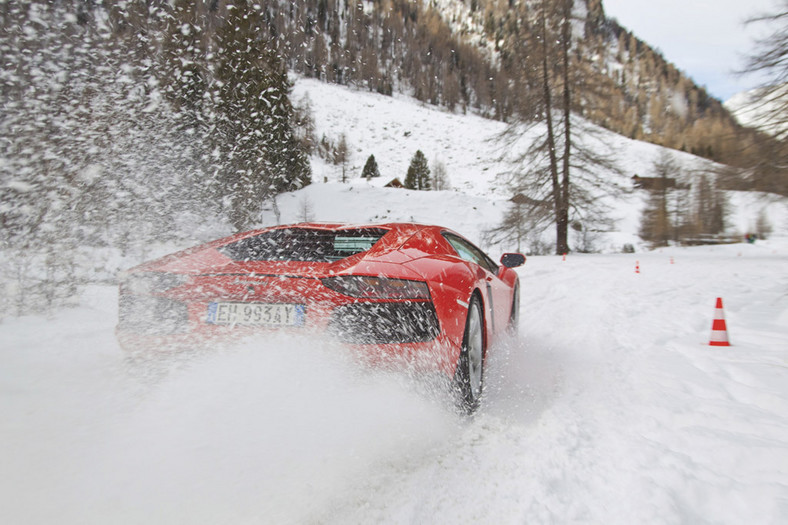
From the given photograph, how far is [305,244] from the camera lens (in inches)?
111

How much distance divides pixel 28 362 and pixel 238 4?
171 inches

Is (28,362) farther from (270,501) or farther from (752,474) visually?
(752,474)

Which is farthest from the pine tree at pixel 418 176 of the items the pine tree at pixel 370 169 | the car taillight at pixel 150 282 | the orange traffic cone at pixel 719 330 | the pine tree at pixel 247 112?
the car taillight at pixel 150 282

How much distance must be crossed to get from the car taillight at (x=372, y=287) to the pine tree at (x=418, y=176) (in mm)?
61195

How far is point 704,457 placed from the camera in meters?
2.11

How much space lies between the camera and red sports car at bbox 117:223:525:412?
221 centimetres

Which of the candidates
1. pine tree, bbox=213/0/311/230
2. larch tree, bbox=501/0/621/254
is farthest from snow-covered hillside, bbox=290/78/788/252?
pine tree, bbox=213/0/311/230

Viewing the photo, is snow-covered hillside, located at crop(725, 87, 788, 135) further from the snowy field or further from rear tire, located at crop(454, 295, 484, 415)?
rear tire, located at crop(454, 295, 484, 415)

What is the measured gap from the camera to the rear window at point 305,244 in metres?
2.61

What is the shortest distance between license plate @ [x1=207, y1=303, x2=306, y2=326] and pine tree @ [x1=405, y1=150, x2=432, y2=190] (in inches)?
2412

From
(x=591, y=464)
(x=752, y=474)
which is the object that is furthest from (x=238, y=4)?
(x=752, y=474)

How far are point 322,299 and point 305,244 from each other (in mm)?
704

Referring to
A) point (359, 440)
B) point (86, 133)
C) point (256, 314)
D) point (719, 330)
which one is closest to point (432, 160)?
point (86, 133)

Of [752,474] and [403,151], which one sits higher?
[403,151]
